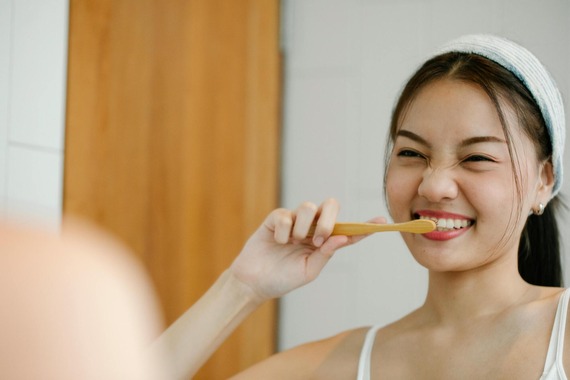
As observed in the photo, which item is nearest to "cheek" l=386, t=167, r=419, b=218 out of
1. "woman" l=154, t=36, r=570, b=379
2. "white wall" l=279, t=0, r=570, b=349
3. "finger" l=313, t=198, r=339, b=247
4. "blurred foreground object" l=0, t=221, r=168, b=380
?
"woman" l=154, t=36, r=570, b=379

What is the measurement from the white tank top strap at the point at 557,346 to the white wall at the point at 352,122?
947mm

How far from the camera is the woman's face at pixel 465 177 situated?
88 cm

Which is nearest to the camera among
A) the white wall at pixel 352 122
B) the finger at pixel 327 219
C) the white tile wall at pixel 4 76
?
the finger at pixel 327 219

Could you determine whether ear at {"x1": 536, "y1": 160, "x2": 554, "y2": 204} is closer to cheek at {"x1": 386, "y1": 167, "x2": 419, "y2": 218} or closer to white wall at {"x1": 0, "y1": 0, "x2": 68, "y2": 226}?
cheek at {"x1": 386, "y1": 167, "x2": 419, "y2": 218}

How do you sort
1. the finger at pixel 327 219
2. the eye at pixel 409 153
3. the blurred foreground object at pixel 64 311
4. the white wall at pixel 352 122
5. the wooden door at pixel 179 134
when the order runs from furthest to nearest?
the white wall at pixel 352 122, the wooden door at pixel 179 134, the eye at pixel 409 153, the finger at pixel 327 219, the blurred foreground object at pixel 64 311

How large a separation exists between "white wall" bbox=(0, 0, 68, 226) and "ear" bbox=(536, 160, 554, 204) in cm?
69

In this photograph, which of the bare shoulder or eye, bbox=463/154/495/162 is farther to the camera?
the bare shoulder

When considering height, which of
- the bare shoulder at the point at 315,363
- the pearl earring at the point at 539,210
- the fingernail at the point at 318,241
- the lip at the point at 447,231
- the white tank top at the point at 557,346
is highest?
the pearl earring at the point at 539,210

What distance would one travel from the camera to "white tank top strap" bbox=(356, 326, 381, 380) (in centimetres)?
100

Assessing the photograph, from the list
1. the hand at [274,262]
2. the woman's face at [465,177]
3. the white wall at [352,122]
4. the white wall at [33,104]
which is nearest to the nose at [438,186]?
the woman's face at [465,177]

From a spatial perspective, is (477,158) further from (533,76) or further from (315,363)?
(315,363)

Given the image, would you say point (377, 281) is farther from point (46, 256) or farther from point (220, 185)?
point (46, 256)

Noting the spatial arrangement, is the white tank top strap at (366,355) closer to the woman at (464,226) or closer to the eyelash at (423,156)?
the woman at (464,226)

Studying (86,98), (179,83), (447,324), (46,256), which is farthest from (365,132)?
(46,256)
